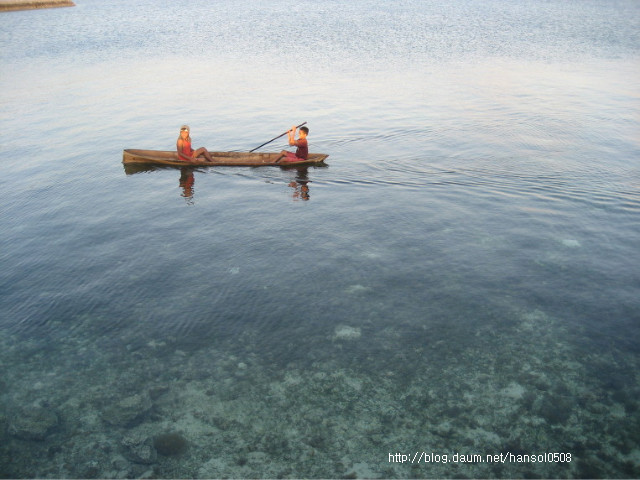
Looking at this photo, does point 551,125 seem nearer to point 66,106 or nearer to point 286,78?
point 286,78

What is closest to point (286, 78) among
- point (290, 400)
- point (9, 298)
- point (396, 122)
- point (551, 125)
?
point (396, 122)

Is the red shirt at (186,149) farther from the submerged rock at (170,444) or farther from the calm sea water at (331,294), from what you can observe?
the submerged rock at (170,444)

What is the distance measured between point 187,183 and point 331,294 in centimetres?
1063

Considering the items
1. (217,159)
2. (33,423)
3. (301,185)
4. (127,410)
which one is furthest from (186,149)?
(33,423)

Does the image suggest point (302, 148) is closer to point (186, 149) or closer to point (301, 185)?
point (301, 185)

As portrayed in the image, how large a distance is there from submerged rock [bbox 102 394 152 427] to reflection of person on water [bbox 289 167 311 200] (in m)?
10.6

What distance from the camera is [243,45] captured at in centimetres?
5547

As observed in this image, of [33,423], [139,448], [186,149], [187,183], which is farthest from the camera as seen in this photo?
[186,149]

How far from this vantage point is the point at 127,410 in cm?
916

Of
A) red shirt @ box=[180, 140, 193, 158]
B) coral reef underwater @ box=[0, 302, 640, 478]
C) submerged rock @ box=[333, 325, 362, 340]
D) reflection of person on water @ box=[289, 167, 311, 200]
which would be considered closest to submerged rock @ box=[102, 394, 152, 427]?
coral reef underwater @ box=[0, 302, 640, 478]

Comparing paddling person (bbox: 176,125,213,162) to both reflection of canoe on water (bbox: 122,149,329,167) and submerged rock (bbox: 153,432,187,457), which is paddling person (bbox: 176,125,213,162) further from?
submerged rock (bbox: 153,432,187,457)

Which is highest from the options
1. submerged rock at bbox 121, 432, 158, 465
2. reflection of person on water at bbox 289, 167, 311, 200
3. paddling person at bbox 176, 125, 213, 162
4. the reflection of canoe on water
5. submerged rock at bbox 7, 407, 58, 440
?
paddling person at bbox 176, 125, 213, 162

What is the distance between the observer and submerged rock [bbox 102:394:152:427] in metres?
8.93

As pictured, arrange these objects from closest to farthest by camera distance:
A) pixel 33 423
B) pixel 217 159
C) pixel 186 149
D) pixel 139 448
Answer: pixel 139 448 < pixel 33 423 < pixel 186 149 < pixel 217 159
